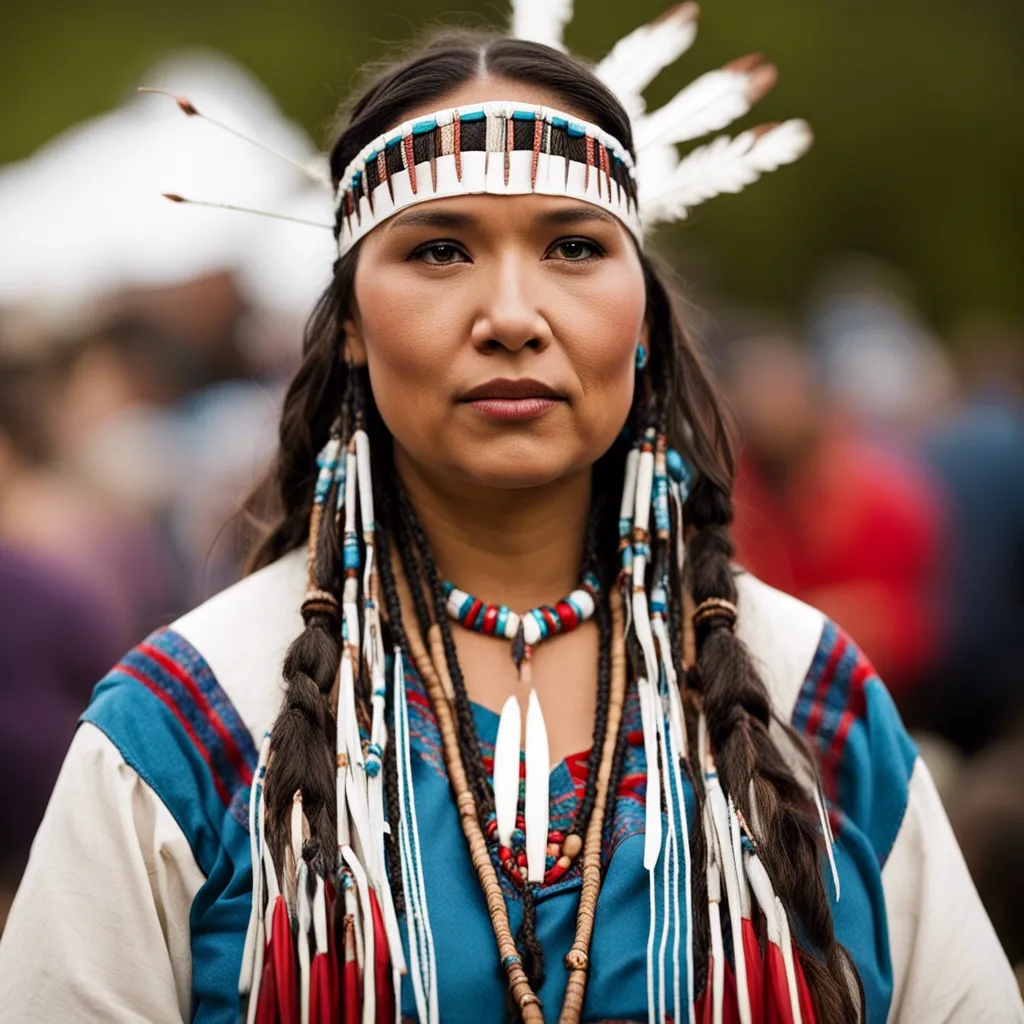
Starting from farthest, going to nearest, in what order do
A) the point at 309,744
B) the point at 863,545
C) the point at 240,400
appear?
the point at 240,400 → the point at 863,545 → the point at 309,744

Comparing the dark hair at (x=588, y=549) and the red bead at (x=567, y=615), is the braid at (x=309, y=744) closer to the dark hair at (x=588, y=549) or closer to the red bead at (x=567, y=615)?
the dark hair at (x=588, y=549)

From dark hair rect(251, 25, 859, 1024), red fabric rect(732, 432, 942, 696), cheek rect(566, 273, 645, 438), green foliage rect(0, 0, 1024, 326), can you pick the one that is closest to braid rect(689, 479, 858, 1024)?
dark hair rect(251, 25, 859, 1024)

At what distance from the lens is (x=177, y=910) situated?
2.33 metres

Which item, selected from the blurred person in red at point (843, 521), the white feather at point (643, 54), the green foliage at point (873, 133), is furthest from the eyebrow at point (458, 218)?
the green foliage at point (873, 133)

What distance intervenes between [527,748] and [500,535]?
1.25 feet

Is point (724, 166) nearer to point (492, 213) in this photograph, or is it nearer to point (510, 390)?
point (492, 213)

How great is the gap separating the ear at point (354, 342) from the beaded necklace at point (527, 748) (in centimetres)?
42

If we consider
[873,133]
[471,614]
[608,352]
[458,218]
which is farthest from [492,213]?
[873,133]

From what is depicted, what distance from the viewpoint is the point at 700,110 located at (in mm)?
2932

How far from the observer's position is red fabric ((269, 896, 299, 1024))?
2191 mm

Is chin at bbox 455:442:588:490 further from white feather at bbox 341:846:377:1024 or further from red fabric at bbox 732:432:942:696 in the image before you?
red fabric at bbox 732:432:942:696

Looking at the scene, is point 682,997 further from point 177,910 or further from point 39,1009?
point 39,1009

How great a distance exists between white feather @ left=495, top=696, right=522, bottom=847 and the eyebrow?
2.51ft

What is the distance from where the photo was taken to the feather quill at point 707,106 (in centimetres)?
290
